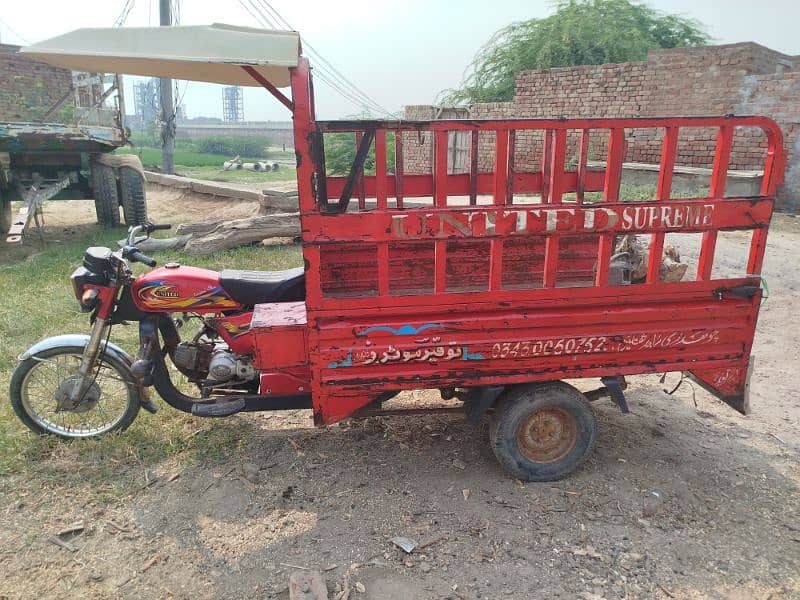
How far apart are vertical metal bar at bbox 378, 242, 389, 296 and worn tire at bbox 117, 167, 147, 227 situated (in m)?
7.98

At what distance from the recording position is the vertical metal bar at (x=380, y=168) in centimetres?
249

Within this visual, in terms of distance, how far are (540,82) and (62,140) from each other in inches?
407

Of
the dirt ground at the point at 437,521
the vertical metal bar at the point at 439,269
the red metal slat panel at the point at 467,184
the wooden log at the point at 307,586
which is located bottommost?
the dirt ground at the point at 437,521

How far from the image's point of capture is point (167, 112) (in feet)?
50.0

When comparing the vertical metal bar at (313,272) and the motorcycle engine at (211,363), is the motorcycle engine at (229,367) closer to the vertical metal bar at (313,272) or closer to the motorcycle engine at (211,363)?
the motorcycle engine at (211,363)

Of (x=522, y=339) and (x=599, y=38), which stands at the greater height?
(x=599, y=38)

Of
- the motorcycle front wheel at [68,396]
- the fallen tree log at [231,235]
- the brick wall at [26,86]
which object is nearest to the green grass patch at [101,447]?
the motorcycle front wheel at [68,396]

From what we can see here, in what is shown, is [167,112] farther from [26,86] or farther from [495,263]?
[495,263]

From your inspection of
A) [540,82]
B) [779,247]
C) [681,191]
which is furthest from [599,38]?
[779,247]

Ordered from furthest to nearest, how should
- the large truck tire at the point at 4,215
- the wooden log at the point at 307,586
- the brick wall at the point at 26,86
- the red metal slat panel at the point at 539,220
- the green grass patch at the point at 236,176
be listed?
the green grass patch at the point at 236,176 < the brick wall at the point at 26,86 < the large truck tire at the point at 4,215 < the red metal slat panel at the point at 539,220 < the wooden log at the point at 307,586

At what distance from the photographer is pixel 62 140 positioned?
853 cm

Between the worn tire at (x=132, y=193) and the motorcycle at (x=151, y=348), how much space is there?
6838 mm

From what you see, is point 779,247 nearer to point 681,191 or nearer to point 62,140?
A: point 681,191

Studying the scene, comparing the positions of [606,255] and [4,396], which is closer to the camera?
[606,255]
